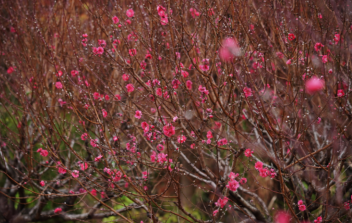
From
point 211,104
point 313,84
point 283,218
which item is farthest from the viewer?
point 211,104

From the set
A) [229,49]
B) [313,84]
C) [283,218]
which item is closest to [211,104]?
[229,49]

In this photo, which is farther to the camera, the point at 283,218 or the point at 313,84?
the point at 283,218

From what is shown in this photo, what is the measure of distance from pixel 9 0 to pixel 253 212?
5.69 m

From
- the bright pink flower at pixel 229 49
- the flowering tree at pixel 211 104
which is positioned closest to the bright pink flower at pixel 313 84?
the flowering tree at pixel 211 104

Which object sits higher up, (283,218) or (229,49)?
(229,49)

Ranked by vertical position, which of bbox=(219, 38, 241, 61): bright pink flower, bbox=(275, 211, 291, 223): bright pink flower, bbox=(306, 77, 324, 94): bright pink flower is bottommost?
bbox=(275, 211, 291, 223): bright pink flower

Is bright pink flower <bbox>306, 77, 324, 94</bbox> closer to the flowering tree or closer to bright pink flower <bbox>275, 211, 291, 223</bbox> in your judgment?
the flowering tree

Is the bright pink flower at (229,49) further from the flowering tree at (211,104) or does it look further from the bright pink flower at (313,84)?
the bright pink flower at (313,84)

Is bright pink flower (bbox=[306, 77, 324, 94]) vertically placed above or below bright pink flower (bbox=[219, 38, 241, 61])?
above

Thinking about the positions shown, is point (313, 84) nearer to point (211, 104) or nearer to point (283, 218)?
point (211, 104)

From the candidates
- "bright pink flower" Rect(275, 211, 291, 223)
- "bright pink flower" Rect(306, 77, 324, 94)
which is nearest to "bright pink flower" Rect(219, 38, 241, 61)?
"bright pink flower" Rect(306, 77, 324, 94)

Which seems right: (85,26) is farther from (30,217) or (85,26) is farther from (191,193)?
(191,193)

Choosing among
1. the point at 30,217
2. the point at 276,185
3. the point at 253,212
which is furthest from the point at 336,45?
the point at 30,217

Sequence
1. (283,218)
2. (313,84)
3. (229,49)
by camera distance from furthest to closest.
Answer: (283,218)
(313,84)
(229,49)
